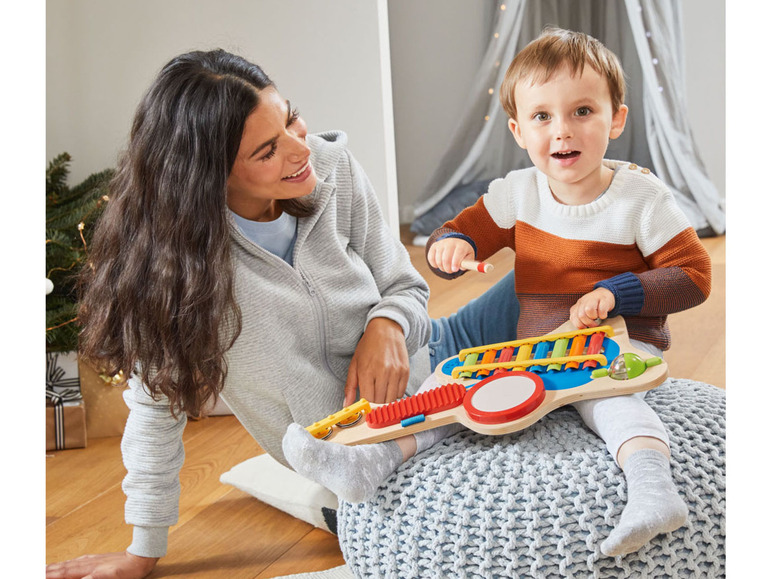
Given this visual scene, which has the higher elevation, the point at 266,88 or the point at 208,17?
the point at 208,17

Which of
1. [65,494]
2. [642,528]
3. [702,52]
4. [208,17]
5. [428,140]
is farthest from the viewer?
[428,140]

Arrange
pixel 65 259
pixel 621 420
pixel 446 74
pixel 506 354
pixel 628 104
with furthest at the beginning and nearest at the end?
pixel 446 74 < pixel 628 104 < pixel 65 259 < pixel 506 354 < pixel 621 420

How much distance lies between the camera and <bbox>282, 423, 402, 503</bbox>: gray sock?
2.42 ft

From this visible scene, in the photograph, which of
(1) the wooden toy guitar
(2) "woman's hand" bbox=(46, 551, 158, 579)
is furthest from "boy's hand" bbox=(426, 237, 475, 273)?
(2) "woman's hand" bbox=(46, 551, 158, 579)

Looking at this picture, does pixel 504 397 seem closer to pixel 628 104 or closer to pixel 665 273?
pixel 665 273

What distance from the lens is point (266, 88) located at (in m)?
0.89

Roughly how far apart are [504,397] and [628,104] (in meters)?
0.99

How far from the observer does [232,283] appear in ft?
2.97

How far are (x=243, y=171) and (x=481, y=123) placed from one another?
4.14 ft

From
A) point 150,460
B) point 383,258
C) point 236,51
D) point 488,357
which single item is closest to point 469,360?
point 488,357

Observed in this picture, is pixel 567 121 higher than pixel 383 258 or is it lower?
higher

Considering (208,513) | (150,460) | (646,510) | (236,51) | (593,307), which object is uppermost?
(236,51)
